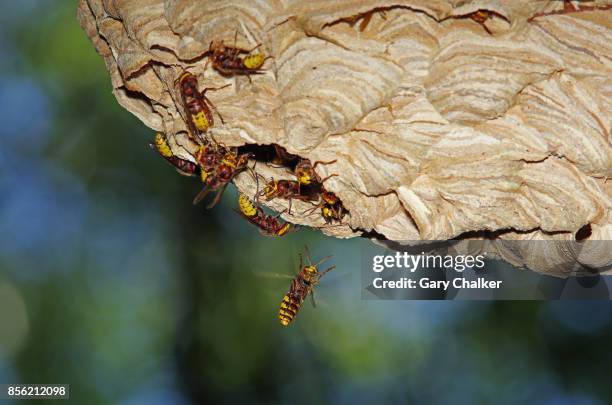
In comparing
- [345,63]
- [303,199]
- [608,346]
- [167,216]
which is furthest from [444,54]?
[608,346]

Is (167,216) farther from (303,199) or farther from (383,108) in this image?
(383,108)

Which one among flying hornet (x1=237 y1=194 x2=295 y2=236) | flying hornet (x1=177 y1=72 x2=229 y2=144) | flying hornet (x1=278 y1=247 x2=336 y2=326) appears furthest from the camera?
flying hornet (x1=278 y1=247 x2=336 y2=326)

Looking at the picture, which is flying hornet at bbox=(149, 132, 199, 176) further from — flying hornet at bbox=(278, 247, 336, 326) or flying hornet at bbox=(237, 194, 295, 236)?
flying hornet at bbox=(278, 247, 336, 326)

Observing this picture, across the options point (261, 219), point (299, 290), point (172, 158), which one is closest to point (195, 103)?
point (172, 158)

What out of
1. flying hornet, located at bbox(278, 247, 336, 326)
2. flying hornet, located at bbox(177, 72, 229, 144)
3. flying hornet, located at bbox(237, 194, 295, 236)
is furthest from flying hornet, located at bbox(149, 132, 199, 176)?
flying hornet, located at bbox(278, 247, 336, 326)

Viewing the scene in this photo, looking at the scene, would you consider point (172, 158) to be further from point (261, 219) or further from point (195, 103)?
point (195, 103)

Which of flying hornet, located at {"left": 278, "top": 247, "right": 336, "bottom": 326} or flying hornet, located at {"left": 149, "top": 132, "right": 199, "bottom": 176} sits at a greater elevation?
flying hornet, located at {"left": 149, "top": 132, "right": 199, "bottom": 176}

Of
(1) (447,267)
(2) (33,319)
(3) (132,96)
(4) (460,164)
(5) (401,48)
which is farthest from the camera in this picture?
(2) (33,319)

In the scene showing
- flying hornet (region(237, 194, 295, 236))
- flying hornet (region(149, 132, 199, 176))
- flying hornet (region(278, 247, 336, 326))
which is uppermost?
flying hornet (region(149, 132, 199, 176))
